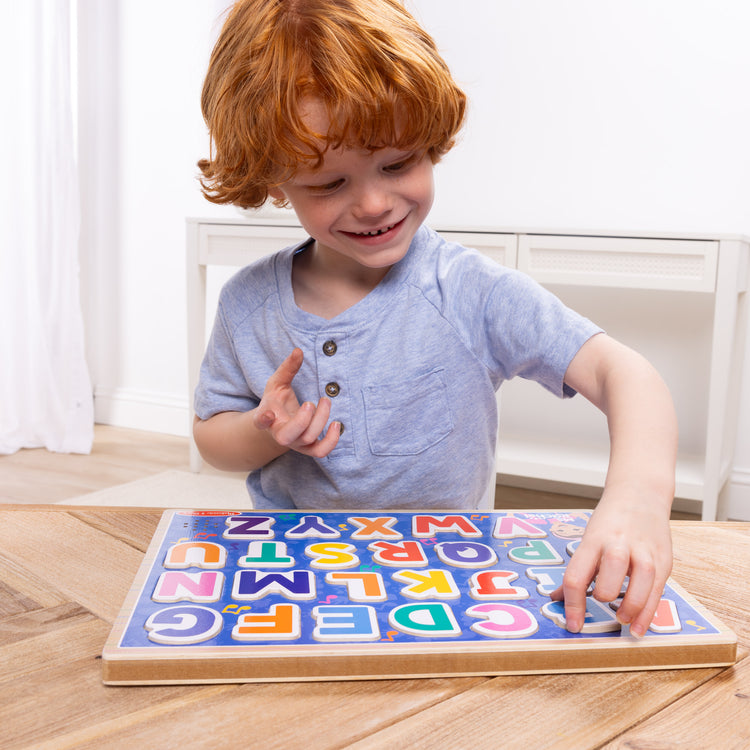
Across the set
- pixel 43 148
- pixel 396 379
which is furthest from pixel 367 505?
pixel 43 148

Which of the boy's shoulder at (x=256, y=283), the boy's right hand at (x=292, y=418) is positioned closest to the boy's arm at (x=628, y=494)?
the boy's right hand at (x=292, y=418)

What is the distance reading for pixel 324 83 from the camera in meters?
0.64

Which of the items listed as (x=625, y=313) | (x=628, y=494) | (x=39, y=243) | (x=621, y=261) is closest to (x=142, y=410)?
(x=39, y=243)

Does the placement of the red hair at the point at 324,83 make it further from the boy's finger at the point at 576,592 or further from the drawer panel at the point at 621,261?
the drawer panel at the point at 621,261

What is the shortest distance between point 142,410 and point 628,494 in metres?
2.52

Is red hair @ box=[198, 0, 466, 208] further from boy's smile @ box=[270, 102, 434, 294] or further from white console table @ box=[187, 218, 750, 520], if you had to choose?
→ white console table @ box=[187, 218, 750, 520]

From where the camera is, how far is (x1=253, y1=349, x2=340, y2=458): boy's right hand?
2.04ft

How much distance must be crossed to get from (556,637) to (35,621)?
284 millimetres

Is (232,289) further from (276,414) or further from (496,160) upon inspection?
(496,160)

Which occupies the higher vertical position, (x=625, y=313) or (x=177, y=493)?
(x=625, y=313)

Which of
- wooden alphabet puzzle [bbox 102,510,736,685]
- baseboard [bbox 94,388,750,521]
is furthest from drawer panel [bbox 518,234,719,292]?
wooden alphabet puzzle [bbox 102,510,736,685]

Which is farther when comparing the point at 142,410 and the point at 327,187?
the point at 142,410

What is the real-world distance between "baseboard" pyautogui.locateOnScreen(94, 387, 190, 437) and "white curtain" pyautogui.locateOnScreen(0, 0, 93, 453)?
11.9 inches

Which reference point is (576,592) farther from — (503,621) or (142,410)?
(142,410)
